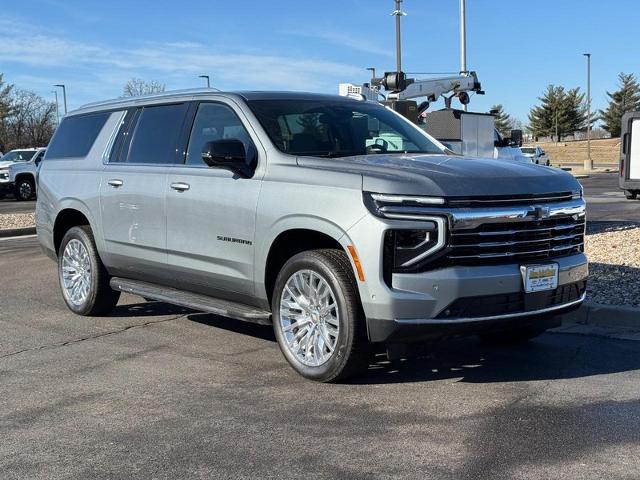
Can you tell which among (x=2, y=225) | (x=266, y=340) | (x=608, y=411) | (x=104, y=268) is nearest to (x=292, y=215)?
(x=266, y=340)

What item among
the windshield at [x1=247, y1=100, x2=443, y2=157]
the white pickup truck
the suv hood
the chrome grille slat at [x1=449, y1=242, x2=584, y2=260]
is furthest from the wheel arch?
the white pickup truck

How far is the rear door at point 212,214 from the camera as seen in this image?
5.54 meters

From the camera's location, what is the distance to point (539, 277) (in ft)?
16.1

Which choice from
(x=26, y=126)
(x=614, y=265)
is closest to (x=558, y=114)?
(x=26, y=126)

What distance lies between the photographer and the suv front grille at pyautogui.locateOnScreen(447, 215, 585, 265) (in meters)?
4.64

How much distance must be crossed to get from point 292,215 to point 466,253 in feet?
3.90

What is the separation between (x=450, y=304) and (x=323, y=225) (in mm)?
946

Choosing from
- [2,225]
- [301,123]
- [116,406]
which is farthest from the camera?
[2,225]

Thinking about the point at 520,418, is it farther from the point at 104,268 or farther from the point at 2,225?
the point at 2,225

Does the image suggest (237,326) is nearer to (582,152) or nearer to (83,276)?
(83,276)

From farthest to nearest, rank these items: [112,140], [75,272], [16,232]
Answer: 1. [16,232]
2. [75,272]
3. [112,140]

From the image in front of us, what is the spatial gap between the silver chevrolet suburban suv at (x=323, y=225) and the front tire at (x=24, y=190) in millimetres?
22735

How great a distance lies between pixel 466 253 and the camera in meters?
4.67

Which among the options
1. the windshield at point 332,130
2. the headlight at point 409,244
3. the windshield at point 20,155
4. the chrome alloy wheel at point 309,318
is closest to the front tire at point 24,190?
the windshield at point 20,155
